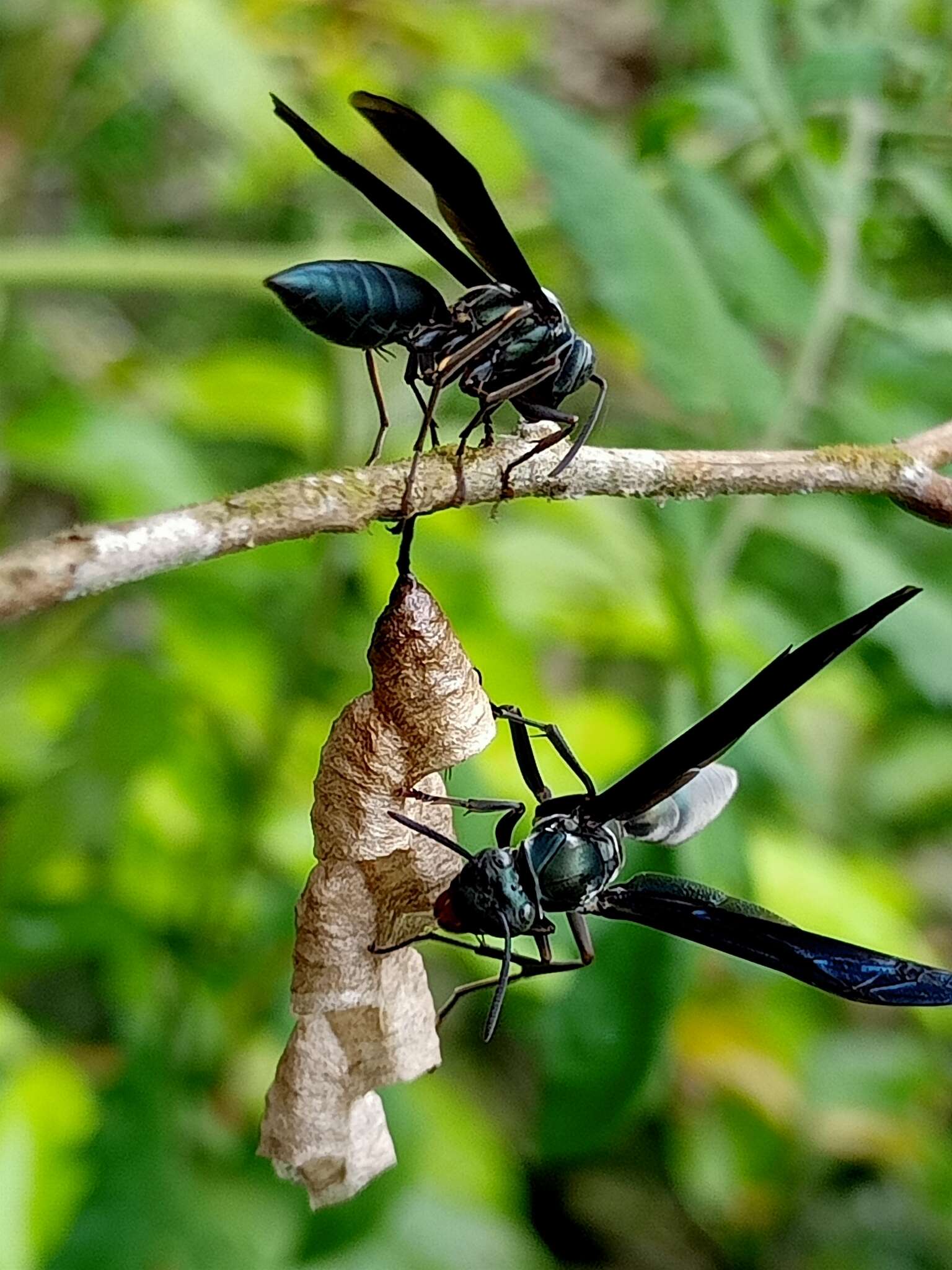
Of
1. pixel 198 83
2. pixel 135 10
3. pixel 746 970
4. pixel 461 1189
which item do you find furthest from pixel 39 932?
pixel 135 10

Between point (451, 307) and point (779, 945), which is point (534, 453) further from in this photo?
point (779, 945)

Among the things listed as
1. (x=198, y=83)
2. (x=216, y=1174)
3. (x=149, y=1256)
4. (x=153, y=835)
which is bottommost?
(x=149, y=1256)

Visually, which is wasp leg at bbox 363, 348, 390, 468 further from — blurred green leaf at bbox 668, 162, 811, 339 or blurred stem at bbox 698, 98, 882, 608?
blurred green leaf at bbox 668, 162, 811, 339

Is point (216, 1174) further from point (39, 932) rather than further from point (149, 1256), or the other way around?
point (39, 932)

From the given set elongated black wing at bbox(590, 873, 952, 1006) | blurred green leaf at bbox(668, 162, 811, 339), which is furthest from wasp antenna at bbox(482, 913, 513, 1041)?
blurred green leaf at bbox(668, 162, 811, 339)

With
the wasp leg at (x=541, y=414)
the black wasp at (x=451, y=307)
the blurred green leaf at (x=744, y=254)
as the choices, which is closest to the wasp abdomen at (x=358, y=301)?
the black wasp at (x=451, y=307)
